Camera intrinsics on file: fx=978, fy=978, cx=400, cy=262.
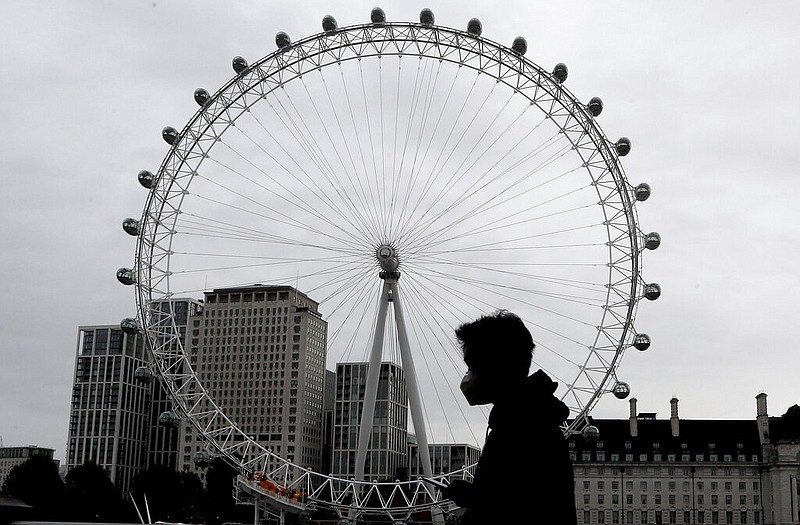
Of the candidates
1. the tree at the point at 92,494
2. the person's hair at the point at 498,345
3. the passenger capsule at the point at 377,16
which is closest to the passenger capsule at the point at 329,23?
the passenger capsule at the point at 377,16

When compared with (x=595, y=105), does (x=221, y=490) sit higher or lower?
lower

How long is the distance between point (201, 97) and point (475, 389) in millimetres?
34418

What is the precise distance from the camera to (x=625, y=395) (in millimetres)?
35031

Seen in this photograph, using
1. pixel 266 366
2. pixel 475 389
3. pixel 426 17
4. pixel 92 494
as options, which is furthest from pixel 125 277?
pixel 266 366

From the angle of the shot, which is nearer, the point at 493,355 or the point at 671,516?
the point at 493,355

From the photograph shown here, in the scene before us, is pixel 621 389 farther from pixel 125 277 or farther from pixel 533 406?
pixel 533 406

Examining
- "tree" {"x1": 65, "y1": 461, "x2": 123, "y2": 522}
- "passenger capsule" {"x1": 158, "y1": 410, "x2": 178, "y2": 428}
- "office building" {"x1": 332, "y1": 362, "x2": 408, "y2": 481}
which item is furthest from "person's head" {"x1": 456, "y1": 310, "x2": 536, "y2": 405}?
"office building" {"x1": 332, "y1": 362, "x2": 408, "y2": 481}

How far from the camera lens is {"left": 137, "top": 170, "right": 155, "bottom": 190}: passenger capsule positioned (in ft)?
119

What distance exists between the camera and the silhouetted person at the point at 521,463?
126 inches

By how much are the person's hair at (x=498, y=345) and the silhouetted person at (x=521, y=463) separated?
0.04 metres

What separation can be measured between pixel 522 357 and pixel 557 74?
110 ft

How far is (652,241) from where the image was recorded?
35.2m

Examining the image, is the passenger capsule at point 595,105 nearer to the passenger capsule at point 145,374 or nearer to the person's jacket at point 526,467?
the passenger capsule at point 145,374

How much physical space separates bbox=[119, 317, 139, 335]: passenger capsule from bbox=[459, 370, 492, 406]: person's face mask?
107 feet
